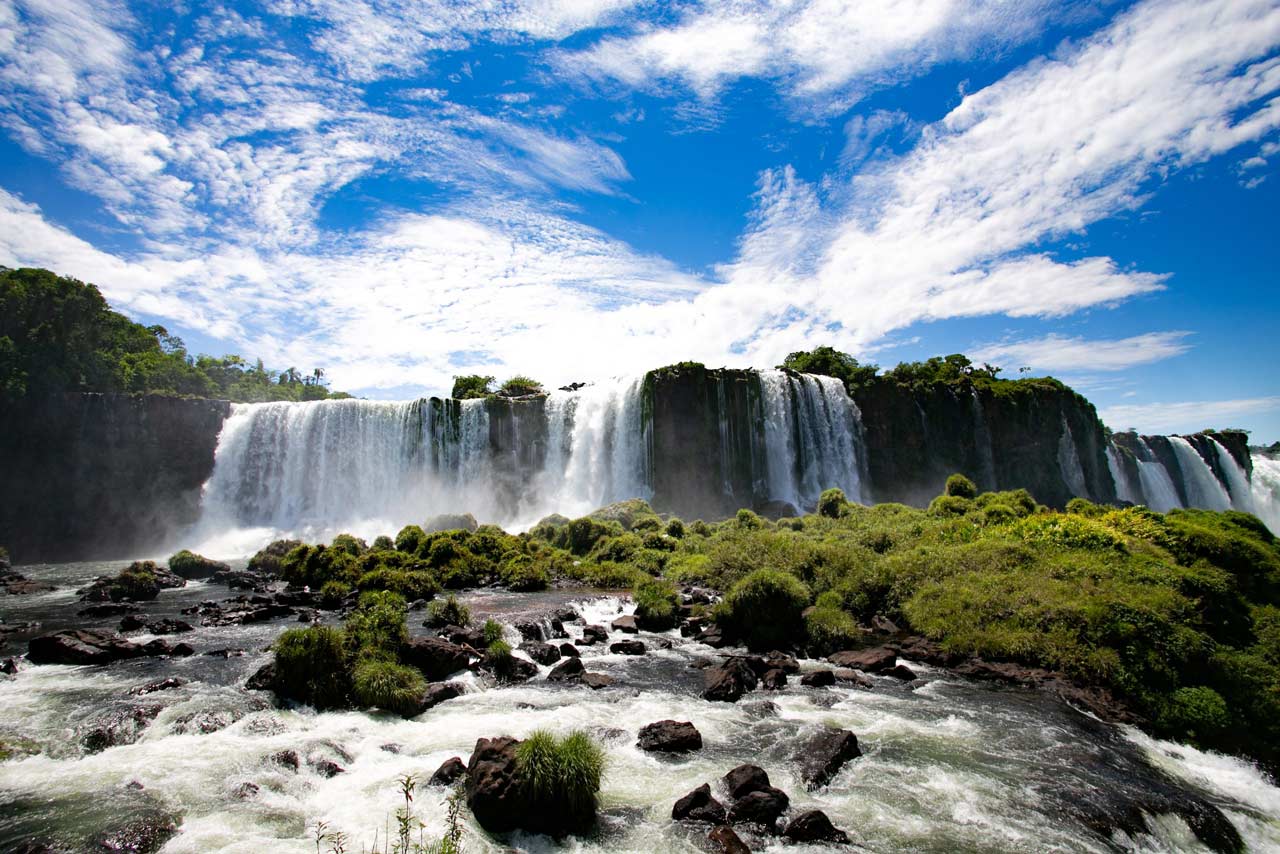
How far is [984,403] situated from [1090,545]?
46.9 metres

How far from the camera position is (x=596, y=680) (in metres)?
12.6

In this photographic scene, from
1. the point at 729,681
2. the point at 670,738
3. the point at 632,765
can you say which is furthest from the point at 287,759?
the point at 729,681

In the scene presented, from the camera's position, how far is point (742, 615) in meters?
16.3

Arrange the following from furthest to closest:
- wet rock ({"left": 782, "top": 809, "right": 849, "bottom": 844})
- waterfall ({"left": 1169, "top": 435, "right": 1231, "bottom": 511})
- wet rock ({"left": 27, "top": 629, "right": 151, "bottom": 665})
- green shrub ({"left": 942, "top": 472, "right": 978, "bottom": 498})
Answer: waterfall ({"left": 1169, "top": 435, "right": 1231, "bottom": 511}) < green shrub ({"left": 942, "top": 472, "right": 978, "bottom": 498}) < wet rock ({"left": 27, "top": 629, "right": 151, "bottom": 665}) < wet rock ({"left": 782, "top": 809, "right": 849, "bottom": 844})

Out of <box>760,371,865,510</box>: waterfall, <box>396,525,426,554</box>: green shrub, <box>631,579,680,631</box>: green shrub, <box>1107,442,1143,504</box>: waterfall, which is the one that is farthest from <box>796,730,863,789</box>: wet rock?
<box>1107,442,1143,504</box>: waterfall

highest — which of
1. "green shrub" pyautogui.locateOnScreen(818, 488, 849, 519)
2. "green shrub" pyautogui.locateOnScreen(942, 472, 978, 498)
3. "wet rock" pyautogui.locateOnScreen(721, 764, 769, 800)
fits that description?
"green shrub" pyautogui.locateOnScreen(942, 472, 978, 498)

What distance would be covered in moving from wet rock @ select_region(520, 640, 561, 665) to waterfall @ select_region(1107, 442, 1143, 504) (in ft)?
253

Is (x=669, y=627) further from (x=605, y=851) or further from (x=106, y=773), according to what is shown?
(x=106, y=773)

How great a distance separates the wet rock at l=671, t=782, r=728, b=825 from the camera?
291 inches

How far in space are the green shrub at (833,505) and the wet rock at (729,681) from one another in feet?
75.9

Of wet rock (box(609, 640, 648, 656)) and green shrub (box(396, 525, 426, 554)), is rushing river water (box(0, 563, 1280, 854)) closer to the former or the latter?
wet rock (box(609, 640, 648, 656))

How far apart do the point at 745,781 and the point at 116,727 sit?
9.60 metres

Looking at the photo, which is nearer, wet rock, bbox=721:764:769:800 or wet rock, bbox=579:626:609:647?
wet rock, bbox=721:764:769:800

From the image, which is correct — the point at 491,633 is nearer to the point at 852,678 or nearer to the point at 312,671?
the point at 312,671
